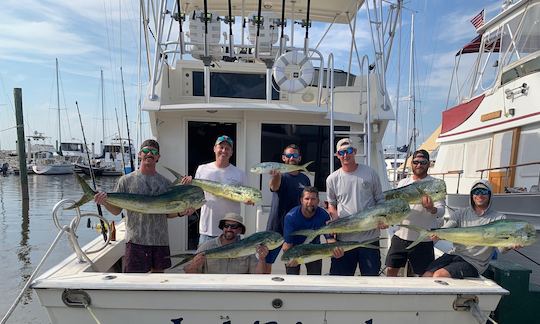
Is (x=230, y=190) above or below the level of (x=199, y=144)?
below

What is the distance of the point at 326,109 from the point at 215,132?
151cm

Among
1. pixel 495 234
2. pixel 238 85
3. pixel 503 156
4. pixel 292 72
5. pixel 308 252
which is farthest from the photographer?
pixel 503 156

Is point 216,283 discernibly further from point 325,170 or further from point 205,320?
point 325,170

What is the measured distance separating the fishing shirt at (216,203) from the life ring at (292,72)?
1677 mm

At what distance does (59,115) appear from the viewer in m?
45.0

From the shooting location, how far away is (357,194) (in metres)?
3.52

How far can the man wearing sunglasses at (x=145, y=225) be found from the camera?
3.37 metres

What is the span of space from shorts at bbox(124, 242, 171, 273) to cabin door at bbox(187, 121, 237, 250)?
75.7 inches

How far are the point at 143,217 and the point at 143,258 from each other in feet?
1.12

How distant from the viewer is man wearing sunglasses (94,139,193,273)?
11.1ft

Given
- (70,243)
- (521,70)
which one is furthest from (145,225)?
(521,70)

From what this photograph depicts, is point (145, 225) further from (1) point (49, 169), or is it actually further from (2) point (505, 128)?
(1) point (49, 169)

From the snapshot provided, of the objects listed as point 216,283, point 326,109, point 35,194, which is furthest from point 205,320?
point 35,194

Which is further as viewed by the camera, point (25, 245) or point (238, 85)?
point (25, 245)
